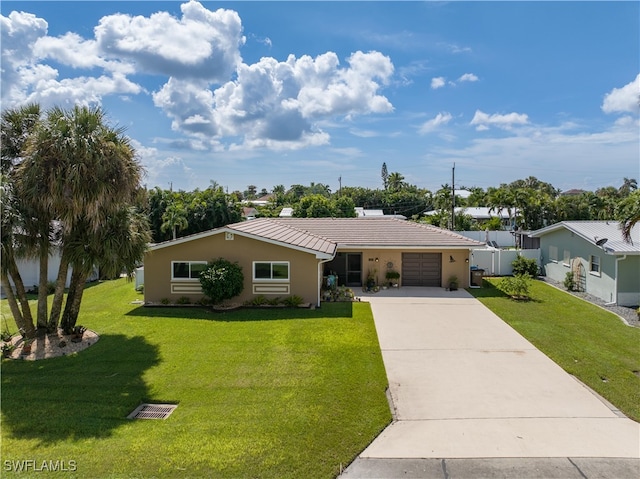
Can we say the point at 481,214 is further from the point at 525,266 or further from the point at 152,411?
the point at 152,411

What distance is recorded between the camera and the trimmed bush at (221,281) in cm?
1619

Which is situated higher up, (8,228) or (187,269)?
(8,228)

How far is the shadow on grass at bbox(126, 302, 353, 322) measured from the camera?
15.4 m

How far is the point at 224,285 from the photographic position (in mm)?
16203

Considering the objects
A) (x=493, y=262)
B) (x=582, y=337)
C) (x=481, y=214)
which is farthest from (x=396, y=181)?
(x=582, y=337)

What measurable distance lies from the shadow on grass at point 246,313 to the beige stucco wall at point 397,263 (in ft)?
15.7

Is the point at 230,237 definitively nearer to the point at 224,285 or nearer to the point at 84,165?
the point at 224,285

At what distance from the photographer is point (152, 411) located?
27.0ft

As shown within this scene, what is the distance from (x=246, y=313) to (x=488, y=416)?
33.0 feet

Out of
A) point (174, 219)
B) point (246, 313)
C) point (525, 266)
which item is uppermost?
point (174, 219)

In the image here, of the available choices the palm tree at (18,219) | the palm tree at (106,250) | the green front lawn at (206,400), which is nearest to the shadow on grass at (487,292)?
the green front lawn at (206,400)

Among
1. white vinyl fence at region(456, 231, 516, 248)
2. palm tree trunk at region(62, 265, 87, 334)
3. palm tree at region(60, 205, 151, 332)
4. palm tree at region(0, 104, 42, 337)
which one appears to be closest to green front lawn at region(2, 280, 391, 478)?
palm tree trunk at region(62, 265, 87, 334)

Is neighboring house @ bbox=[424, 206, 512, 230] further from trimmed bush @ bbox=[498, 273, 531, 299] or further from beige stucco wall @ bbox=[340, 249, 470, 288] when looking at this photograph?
trimmed bush @ bbox=[498, 273, 531, 299]

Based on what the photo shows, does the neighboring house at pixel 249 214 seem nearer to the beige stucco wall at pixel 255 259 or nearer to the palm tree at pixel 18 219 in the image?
the beige stucco wall at pixel 255 259
